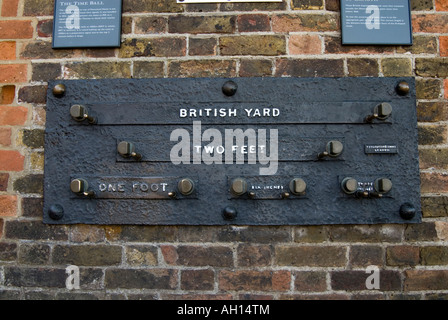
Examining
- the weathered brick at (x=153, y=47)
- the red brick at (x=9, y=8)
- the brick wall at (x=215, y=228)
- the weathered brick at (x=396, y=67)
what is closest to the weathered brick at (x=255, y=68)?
the brick wall at (x=215, y=228)

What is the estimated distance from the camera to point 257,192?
1.47 metres

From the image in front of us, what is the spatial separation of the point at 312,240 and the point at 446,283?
1.92 ft

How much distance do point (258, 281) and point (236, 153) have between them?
1.79 ft

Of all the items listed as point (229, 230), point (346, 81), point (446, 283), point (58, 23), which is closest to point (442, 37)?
point (346, 81)

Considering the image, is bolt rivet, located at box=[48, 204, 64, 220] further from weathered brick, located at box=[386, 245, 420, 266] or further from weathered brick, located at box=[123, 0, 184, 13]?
weathered brick, located at box=[386, 245, 420, 266]

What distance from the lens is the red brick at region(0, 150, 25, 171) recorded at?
1575 mm

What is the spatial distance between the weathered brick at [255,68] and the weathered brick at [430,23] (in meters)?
Answer: 0.69

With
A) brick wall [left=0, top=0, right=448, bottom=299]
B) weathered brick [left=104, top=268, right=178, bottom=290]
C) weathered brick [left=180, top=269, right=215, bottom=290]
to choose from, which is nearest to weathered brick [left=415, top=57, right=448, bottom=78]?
brick wall [left=0, top=0, right=448, bottom=299]

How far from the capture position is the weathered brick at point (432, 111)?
1.56 meters

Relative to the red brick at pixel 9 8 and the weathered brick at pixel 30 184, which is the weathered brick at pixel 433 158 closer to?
the weathered brick at pixel 30 184

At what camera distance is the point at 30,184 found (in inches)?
61.5

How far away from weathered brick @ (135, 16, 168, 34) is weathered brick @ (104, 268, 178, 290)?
3.48ft

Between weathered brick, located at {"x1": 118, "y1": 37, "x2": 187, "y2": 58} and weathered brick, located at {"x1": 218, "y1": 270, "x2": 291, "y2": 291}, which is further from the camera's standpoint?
weathered brick, located at {"x1": 118, "y1": 37, "x2": 187, "y2": 58}
